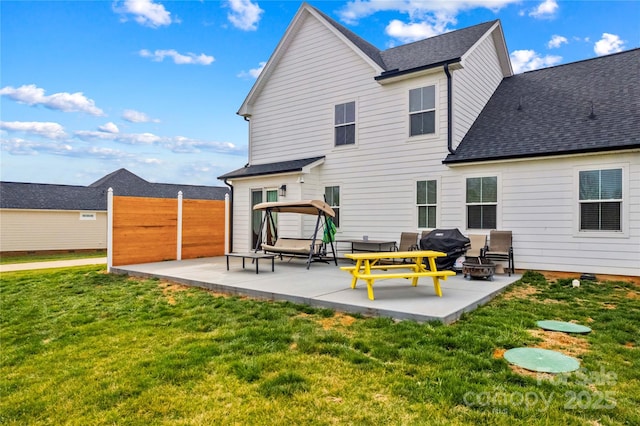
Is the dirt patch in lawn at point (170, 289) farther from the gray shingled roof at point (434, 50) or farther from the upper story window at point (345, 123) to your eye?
the gray shingled roof at point (434, 50)

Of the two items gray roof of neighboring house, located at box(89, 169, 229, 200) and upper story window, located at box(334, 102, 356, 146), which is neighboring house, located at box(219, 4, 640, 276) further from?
gray roof of neighboring house, located at box(89, 169, 229, 200)

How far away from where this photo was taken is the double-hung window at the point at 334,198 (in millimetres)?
11820

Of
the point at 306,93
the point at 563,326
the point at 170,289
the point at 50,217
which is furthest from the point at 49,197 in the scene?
the point at 563,326

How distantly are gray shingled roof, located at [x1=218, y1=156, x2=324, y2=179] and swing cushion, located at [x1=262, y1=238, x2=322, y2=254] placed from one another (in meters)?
2.14

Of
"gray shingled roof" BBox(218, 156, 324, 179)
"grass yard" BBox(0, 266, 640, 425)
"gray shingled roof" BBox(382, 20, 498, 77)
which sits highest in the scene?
"gray shingled roof" BBox(382, 20, 498, 77)

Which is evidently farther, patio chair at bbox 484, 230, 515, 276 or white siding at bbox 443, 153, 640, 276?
patio chair at bbox 484, 230, 515, 276

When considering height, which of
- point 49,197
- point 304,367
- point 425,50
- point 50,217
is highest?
point 425,50

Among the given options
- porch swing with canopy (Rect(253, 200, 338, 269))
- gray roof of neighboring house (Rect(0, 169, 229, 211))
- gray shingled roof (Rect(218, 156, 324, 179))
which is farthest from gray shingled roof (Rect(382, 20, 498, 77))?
gray roof of neighboring house (Rect(0, 169, 229, 211))

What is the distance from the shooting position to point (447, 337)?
4.09m

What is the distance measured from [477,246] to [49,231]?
24.6 metres

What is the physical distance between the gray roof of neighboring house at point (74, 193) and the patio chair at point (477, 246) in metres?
23.9

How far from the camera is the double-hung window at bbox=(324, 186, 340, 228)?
1182cm

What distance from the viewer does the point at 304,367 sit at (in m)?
3.47

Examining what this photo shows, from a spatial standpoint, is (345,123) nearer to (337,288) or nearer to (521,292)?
(337,288)
